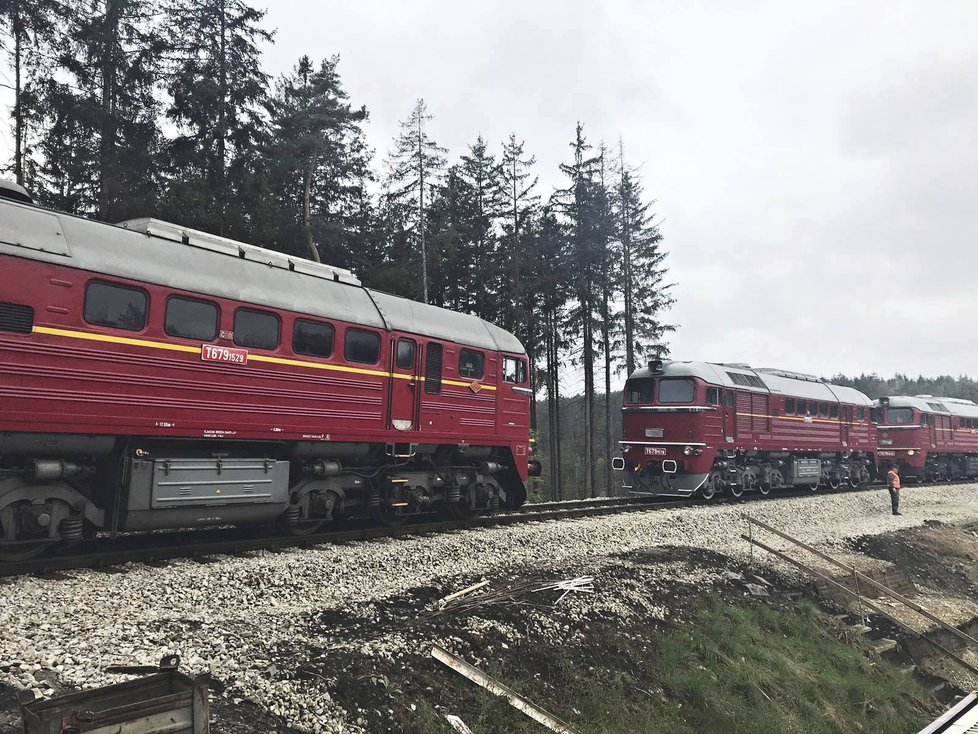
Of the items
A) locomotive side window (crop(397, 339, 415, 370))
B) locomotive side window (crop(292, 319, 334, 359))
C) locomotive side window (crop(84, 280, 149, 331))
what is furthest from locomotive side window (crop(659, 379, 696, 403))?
locomotive side window (crop(84, 280, 149, 331))

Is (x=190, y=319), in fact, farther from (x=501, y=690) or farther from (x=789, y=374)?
(x=789, y=374)

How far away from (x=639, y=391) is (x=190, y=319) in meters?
14.0

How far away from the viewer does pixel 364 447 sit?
1110cm

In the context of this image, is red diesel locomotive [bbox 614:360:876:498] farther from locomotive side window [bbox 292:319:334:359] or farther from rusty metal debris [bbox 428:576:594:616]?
locomotive side window [bbox 292:319:334:359]

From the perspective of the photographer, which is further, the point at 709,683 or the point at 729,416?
the point at 729,416

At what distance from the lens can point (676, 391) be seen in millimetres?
18906

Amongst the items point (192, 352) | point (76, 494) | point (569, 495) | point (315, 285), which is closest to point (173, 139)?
point (315, 285)

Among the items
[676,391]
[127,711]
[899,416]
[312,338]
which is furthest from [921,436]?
[127,711]

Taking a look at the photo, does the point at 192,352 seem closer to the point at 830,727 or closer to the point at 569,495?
the point at 830,727

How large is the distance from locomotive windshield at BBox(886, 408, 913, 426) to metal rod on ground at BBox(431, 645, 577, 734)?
31291mm

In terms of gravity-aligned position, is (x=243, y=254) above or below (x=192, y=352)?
above

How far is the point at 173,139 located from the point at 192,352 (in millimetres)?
14722

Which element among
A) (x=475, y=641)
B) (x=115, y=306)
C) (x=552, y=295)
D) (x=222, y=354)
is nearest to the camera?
(x=475, y=641)

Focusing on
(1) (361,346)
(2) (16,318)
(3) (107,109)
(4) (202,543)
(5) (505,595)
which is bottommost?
(5) (505,595)
